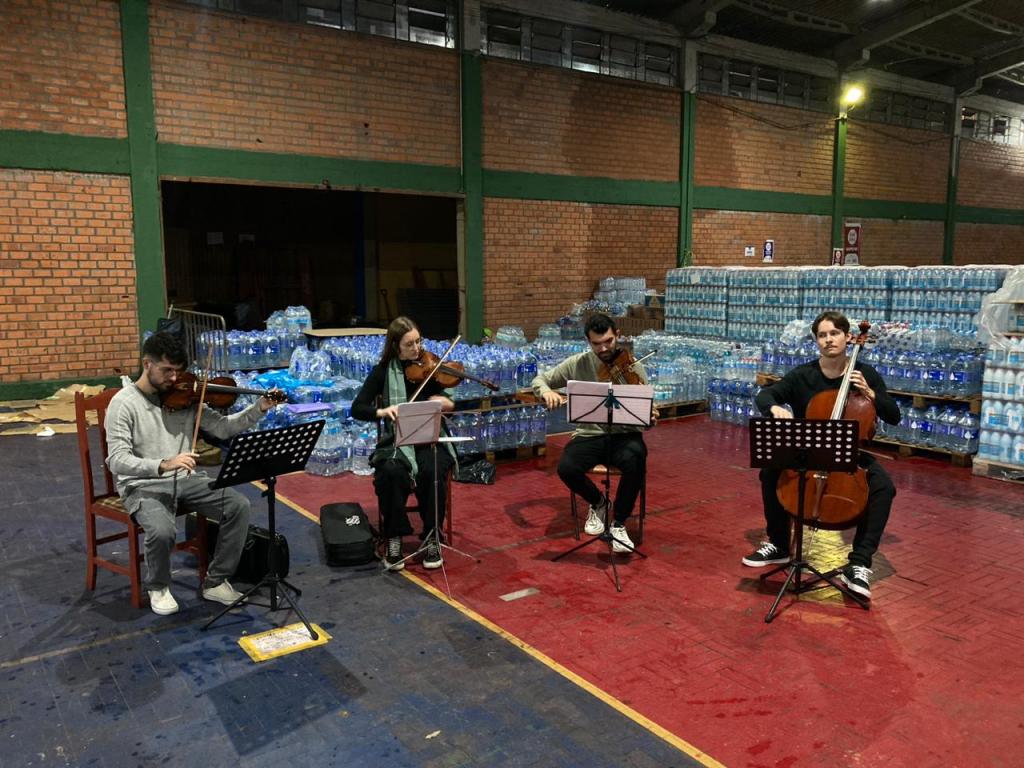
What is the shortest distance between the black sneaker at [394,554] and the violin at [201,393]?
138 cm

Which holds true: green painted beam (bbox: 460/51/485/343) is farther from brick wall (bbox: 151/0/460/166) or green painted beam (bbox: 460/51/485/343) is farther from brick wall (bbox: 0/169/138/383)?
brick wall (bbox: 0/169/138/383)

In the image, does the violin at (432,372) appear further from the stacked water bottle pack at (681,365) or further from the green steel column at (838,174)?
the green steel column at (838,174)

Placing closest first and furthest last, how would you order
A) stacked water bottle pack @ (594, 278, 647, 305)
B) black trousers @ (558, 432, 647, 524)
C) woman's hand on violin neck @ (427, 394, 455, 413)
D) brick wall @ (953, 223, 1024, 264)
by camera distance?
woman's hand on violin neck @ (427, 394, 455, 413) < black trousers @ (558, 432, 647, 524) < stacked water bottle pack @ (594, 278, 647, 305) < brick wall @ (953, 223, 1024, 264)

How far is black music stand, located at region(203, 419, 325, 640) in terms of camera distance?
4.30 metres

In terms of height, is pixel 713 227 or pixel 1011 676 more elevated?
pixel 713 227

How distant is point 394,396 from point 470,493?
2.05 metres

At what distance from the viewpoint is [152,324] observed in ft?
38.1

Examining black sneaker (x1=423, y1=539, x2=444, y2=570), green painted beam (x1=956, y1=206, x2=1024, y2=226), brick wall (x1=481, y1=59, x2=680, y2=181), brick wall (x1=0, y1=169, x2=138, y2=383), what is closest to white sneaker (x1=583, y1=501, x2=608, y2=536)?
black sneaker (x1=423, y1=539, x2=444, y2=570)

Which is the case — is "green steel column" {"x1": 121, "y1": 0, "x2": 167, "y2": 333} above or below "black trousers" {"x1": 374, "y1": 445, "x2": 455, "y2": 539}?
above

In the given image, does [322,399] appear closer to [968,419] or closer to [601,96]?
[968,419]

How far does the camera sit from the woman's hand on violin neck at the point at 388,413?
205 inches

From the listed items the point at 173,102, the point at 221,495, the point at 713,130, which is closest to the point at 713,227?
the point at 713,130

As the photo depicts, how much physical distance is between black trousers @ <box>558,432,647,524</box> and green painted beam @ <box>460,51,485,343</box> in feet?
29.3

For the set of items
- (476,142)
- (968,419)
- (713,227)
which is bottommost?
(968,419)
